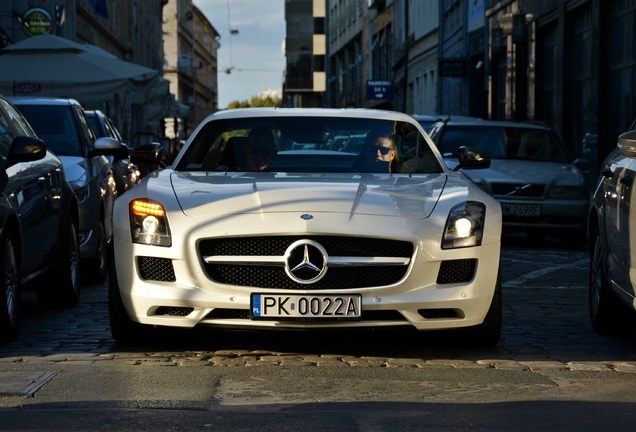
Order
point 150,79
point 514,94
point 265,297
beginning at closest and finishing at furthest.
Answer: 1. point 265,297
2. point 150,79
3. point 514,94

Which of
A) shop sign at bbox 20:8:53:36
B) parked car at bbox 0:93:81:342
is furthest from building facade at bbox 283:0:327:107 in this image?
parked car at bbox 0:93:81:342

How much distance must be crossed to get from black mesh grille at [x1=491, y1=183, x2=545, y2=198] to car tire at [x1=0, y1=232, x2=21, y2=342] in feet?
32.2

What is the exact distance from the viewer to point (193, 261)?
732 cm

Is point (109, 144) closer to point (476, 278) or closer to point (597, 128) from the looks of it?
point (476, 278)

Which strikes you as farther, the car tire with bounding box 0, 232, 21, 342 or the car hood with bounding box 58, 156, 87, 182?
the car hood with bounding box 58, 156, 87, 182

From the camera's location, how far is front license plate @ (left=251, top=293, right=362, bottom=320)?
7.21m

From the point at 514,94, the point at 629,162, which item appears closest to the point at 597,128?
the point at 514,94

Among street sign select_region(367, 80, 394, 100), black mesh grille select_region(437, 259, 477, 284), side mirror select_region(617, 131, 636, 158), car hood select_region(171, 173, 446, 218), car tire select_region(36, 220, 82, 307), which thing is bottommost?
car tire select_region(36, 220, 82, 307)

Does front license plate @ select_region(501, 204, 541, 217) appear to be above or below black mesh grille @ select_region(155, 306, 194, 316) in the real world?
below

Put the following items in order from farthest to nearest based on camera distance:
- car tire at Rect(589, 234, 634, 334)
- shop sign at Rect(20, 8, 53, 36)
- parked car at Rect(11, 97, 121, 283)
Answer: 1. shop sign at Rect(20, 8, 53, 36)
2. parked car at Rect(11, 97, 121, 283)
3. car tire at Rect(589, 234, 634, 334)

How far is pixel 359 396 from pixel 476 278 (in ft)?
4.64

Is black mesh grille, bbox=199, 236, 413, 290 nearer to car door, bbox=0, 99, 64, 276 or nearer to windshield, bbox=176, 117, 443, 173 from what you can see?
windshield, bbox=176, 117, 443, 173

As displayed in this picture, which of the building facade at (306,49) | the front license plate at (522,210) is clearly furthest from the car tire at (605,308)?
the building facade at (306,49)

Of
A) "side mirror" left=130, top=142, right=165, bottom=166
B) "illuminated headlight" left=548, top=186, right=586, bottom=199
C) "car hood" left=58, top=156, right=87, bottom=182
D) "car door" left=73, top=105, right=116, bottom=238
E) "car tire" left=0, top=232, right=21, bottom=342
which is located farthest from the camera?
"illuminated headlight" left=548, top=186, right=586, bottom=199
